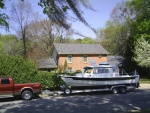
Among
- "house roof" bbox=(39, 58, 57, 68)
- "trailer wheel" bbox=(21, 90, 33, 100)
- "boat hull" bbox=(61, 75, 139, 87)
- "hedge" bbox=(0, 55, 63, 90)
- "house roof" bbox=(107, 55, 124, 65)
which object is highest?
"house roof" bbox=(107, 55, 124, 65)

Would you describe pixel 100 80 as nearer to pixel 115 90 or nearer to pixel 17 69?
pixel 115 90

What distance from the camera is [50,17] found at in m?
2.45

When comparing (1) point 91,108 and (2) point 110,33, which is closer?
(1) point 91,108

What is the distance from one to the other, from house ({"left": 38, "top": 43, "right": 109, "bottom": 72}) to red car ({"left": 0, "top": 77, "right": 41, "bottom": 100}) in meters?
25.4

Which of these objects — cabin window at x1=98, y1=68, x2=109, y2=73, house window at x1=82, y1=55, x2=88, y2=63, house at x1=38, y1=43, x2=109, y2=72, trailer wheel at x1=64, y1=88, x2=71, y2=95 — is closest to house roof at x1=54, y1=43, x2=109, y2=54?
house at x1=38, y1=43, x2=109, y2=72

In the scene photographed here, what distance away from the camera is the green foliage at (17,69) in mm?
22516

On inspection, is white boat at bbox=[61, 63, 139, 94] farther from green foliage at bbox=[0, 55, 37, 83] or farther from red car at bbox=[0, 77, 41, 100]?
red car at bbox=[0, 77, 41, 100]

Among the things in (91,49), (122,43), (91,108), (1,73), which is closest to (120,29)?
(122,43)

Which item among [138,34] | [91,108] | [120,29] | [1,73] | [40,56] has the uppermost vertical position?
[120,29]

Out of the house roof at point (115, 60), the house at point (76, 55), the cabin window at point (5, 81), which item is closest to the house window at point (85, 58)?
the house at point (76, 55)

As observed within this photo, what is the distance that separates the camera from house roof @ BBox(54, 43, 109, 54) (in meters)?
47.1

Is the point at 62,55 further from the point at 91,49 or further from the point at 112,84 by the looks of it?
the point at 112,84

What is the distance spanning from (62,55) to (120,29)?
71.1 feet

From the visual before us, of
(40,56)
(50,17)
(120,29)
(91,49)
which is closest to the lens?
(50,17)
